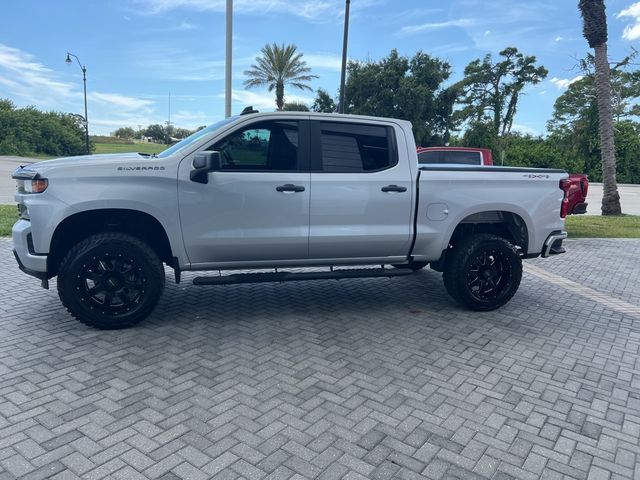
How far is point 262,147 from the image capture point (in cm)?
476

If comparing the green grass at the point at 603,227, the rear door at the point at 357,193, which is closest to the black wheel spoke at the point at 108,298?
the rear door at the point at 357,193

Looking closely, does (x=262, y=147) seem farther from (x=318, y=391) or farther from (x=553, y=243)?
(x=553, y=243)

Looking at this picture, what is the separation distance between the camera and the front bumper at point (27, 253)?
4.27m

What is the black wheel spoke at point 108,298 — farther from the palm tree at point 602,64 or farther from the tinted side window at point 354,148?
the palm tree at point 602,64

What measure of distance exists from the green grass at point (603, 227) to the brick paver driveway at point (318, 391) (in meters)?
6.78

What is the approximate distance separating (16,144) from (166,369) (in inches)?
2036

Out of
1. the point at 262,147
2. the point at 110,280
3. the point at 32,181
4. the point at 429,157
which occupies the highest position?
the point at 429,157

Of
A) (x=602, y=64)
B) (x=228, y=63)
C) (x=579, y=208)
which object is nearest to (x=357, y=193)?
(x=579, y=208)

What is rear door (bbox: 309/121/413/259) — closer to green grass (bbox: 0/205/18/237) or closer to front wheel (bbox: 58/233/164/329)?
front wheel (bbox: 58/233/164/329)

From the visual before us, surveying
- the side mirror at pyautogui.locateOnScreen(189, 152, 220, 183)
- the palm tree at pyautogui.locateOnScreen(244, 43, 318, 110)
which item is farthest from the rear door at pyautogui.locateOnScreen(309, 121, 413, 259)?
the palm tree at pyautogui.locateOnScreen(244, 43, 318, 110)

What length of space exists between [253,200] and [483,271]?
2.74 meters

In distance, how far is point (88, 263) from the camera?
14.3 feet

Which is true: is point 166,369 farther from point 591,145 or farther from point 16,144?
point 16,144

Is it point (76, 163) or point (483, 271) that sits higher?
point (76, 163)
